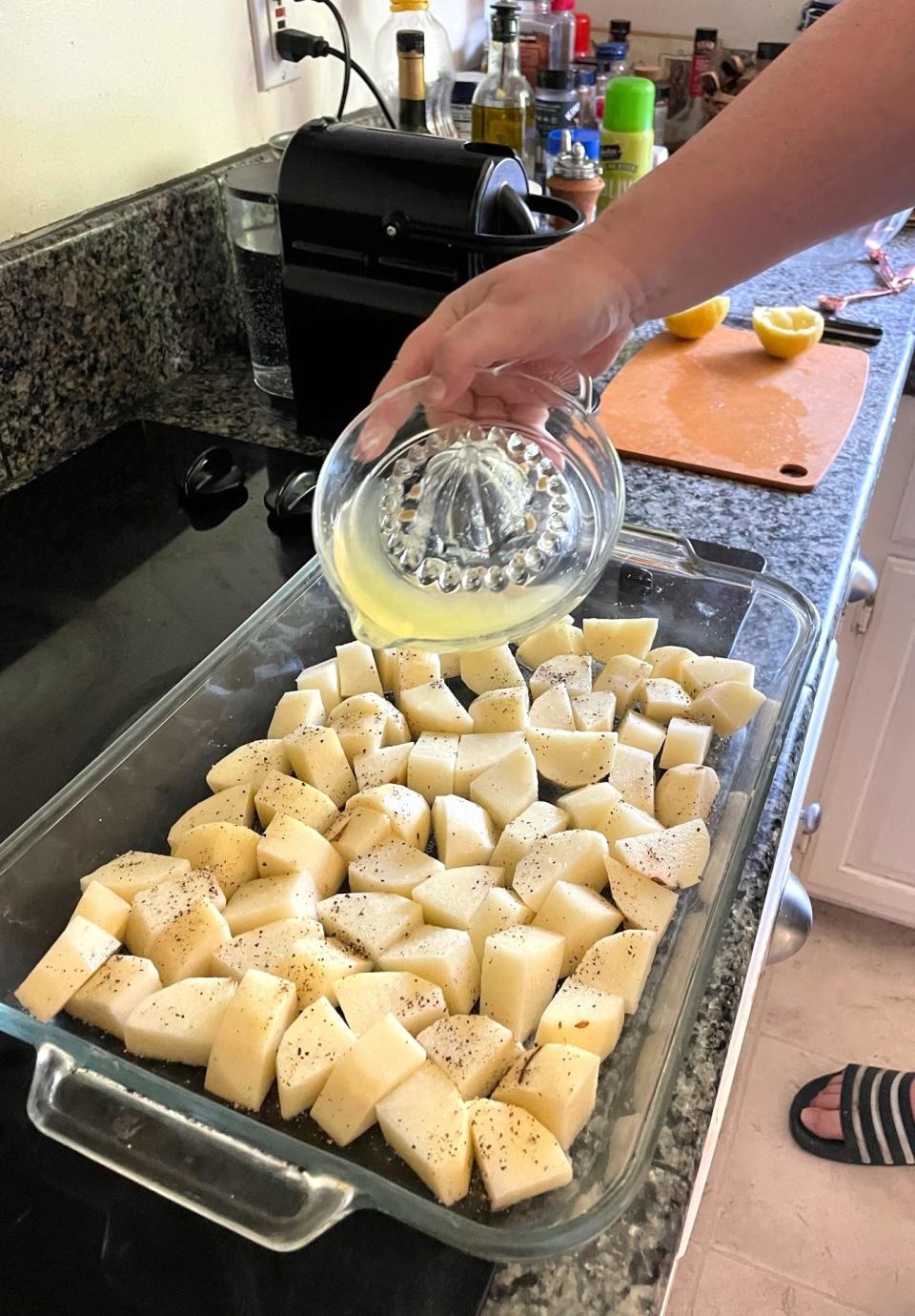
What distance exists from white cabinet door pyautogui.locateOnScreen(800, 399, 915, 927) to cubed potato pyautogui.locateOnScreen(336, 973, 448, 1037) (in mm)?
1049

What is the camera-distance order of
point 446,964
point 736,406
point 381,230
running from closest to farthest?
1. point 446,964
2. point 381,230
3. point 736,406

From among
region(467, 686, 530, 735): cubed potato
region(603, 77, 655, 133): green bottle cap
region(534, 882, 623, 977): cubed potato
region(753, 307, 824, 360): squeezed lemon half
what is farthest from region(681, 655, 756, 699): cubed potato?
region(603, 77, 655, 133): green bottle cap

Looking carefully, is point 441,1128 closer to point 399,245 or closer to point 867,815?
point 399,245

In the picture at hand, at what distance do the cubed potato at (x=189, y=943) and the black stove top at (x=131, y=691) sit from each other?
3.4 inches

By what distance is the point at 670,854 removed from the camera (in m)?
0.70

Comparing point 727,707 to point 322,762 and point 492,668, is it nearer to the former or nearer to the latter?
point 492,668

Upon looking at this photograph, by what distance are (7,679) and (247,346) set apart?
2.06ft

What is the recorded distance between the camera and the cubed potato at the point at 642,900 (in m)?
0.67

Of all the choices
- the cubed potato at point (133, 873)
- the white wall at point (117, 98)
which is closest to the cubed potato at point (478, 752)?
the cubed potato at point (133, 873)

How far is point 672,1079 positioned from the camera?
56 cm

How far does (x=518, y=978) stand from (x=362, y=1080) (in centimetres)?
11

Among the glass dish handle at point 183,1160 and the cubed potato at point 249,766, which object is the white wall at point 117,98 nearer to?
the cubed potato at point 249,766

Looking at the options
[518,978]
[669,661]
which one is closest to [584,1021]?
[518,978]

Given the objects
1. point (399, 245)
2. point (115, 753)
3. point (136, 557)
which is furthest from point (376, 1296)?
point (399, 245)
